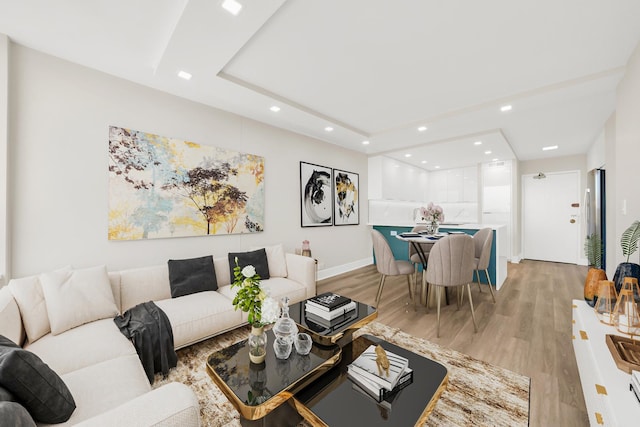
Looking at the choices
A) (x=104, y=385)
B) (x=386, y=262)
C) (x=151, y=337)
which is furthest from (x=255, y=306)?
(x=386, y=262)

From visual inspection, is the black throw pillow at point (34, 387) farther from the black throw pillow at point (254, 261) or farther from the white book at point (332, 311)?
the black throw pillow at point (254, 261)

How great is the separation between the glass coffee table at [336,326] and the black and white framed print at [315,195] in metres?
2.30

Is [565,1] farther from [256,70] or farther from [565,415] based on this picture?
[565,415]

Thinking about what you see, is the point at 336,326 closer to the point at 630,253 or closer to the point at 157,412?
the point at 157,412

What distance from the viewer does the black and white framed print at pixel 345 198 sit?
15.7ft

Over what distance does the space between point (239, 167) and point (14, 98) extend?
1939mm

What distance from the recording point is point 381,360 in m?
1.45

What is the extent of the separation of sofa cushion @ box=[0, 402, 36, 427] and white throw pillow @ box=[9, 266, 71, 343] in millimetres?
1360

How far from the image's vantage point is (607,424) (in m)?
1.06

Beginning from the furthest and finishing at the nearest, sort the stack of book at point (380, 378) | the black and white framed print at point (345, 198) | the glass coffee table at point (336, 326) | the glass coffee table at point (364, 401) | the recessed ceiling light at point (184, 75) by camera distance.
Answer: the black and white framed print at point (345, 198)
the recessed ceiling light at point (184, 75)
the glass coffee table at point (336, 326)
the stack of book at point (380, 378)
the glass coffee table at point (364, 401)

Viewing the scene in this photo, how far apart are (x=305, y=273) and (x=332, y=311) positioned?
1.18 m

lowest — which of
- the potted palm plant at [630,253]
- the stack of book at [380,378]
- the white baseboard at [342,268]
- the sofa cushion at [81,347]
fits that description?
the white baseboard at [342,268]

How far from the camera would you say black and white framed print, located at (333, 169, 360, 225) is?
15.7ft

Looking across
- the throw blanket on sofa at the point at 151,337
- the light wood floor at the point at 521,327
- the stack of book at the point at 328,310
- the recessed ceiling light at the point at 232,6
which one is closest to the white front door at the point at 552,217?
the light wood floor at the point at 521,327
